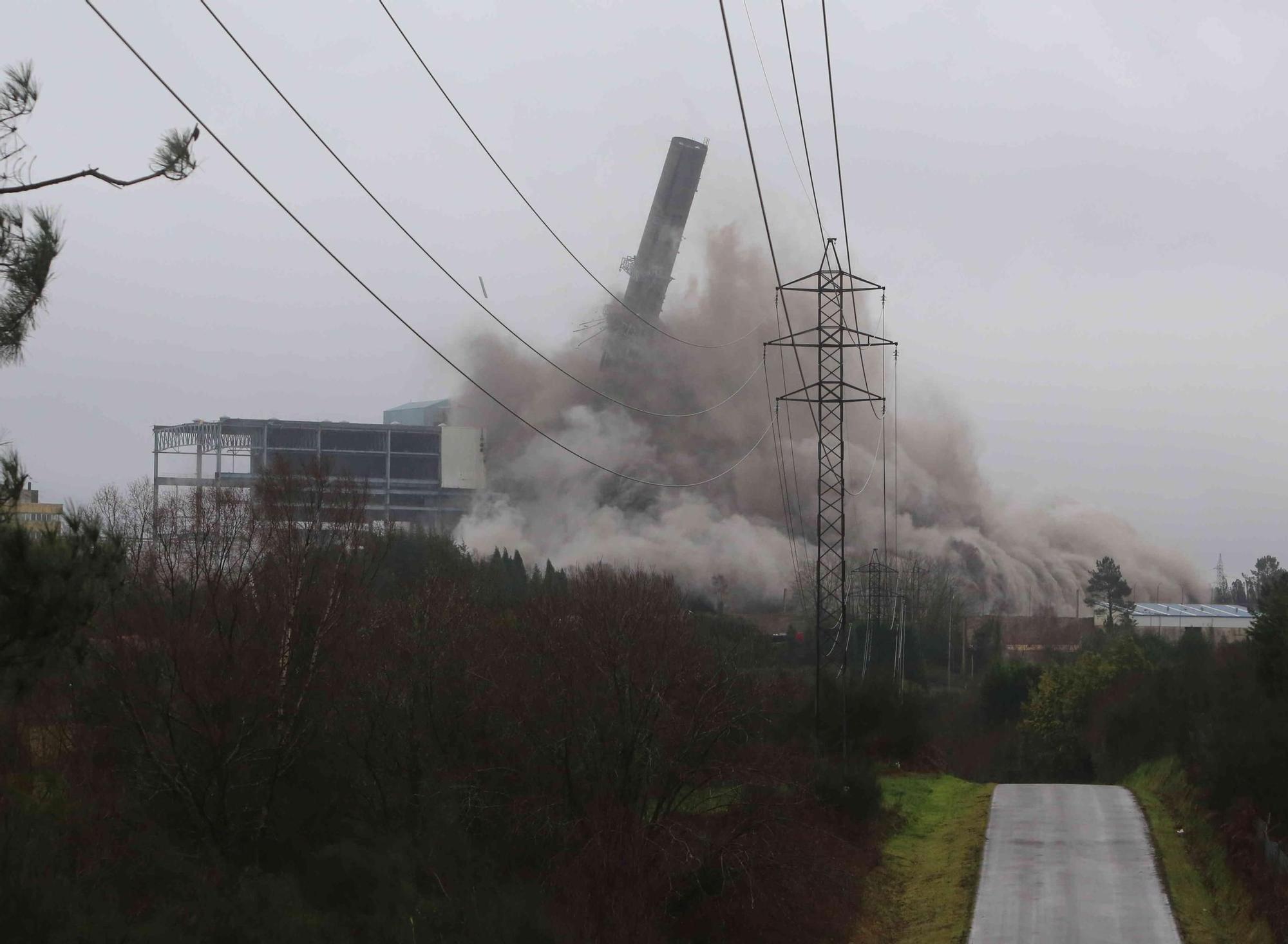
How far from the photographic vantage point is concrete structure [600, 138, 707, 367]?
80.1 m

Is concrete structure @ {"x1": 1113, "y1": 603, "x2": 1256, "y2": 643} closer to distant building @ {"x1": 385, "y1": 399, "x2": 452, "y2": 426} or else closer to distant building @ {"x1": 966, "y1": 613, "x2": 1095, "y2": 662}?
distant building @ {"x1": 966, "y1": 613, "x2": 1095, "y2": 662}

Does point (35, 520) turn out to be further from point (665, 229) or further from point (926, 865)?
point (665, 229)

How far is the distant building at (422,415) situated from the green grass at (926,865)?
6382cm

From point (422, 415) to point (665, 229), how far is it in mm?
29470

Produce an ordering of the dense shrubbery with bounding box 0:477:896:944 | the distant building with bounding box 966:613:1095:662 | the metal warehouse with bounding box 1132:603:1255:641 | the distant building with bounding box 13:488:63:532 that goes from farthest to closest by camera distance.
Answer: the metal warehouse with bounding box 1132:603:1255:641
the distant building with bounding box 966:613:1095:662
the dense shrubbery with bounding box 0:477:896:944
the distant building with bounding box 13:488:63:532

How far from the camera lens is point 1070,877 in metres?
22.1

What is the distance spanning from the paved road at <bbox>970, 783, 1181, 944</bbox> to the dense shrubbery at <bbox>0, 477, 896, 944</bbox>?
8.58ft

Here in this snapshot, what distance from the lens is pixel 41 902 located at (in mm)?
12656

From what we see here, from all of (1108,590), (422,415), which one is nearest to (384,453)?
(422,415)

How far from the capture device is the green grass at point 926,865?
67.7ft

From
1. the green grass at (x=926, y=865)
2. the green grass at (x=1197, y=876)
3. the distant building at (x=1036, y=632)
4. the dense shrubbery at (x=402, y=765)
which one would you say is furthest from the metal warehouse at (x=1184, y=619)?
the dense shrubbery at (x=402, y=765)

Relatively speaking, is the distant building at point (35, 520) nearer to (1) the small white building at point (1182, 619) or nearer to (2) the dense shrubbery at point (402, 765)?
(2) the dense shrubbery at point (402, 765)

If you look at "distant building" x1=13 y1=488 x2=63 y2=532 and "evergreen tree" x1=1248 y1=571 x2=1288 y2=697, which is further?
"evergreen tree" x1=1248 y1=571 x2=1288 y2=697

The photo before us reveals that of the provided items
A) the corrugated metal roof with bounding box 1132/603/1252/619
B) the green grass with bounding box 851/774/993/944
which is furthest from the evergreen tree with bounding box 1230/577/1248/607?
the green grass with bounding box 851/774/993/944
